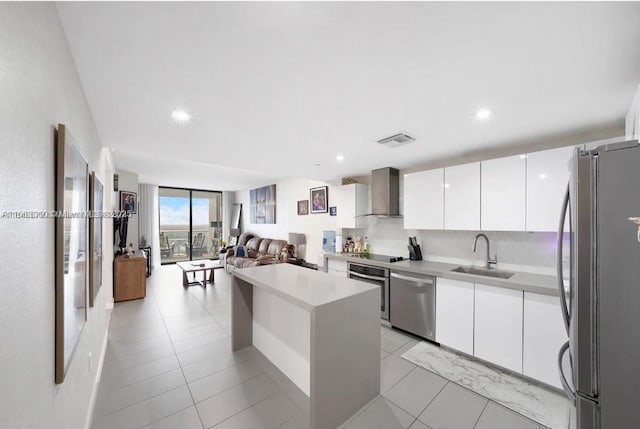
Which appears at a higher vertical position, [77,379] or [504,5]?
[504,5]

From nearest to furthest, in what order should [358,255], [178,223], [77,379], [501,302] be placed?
[77,379] → [501,302] → [358,255] → [178,223]

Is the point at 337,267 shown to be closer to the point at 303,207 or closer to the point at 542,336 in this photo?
the point at 303,207

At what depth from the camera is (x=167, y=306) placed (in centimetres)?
439

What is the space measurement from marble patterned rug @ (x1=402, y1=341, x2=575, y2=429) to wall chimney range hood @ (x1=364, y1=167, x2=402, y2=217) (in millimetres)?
1921

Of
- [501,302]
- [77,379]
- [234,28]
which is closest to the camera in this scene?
[234,28]

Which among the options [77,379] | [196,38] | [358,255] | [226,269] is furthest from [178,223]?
[196,38]

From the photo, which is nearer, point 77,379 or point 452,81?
point 77,379

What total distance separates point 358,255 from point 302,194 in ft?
8.27

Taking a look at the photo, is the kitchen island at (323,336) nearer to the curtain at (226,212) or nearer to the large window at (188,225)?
the large window at (188,225)

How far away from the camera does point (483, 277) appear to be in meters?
2.61

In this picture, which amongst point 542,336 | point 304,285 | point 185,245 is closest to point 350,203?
point 304,285

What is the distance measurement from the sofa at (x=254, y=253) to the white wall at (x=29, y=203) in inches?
183

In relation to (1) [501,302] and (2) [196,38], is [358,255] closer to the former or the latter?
(1) [501,302]

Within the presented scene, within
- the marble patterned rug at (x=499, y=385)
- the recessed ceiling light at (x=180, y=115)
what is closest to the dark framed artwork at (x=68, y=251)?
the recessed ceiling light at (x=180, y=115)
